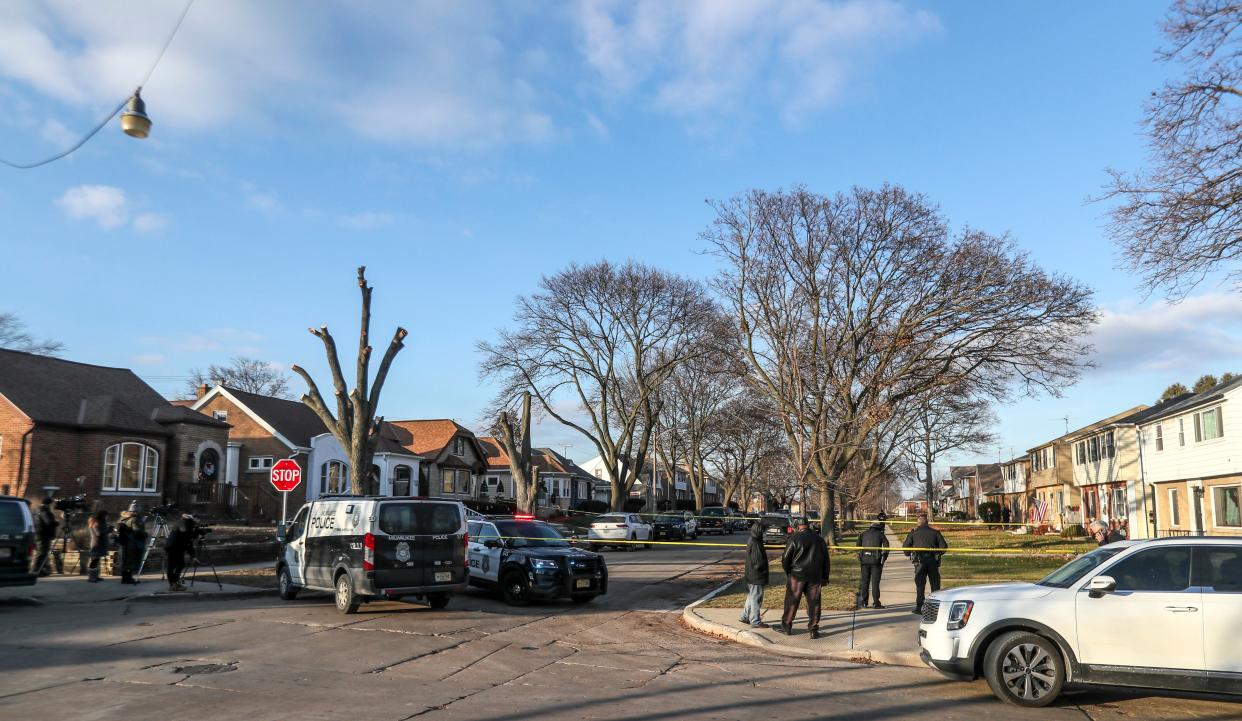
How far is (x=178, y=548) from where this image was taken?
1658cm

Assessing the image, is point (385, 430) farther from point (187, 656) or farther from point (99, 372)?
point (187, 656)

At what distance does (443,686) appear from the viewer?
887cm

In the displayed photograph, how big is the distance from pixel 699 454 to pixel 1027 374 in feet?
121

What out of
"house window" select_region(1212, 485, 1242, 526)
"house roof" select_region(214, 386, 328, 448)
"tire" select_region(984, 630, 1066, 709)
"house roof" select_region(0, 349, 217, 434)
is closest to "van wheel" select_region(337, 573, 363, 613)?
"tire" select_region(984, 630, 1066, 709)

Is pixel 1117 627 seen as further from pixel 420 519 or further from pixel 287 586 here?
pixel 287 586

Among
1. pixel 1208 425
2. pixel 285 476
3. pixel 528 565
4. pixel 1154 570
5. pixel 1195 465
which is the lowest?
pixel 528 565

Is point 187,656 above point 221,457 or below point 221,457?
below

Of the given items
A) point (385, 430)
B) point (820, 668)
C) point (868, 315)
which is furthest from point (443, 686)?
point (385, 430)

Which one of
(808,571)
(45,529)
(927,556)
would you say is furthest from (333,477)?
(808,571)

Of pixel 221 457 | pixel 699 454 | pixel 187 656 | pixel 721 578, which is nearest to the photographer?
pixel 187 656

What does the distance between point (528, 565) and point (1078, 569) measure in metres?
9.63

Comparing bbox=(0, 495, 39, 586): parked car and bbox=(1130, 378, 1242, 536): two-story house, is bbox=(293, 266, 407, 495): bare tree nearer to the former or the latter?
bbox=(0, 495, 39, 586): parked car

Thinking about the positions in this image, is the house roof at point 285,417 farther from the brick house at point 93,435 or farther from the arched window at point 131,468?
the arched window at point 131,468

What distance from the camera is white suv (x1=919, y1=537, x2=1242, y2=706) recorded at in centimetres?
808
